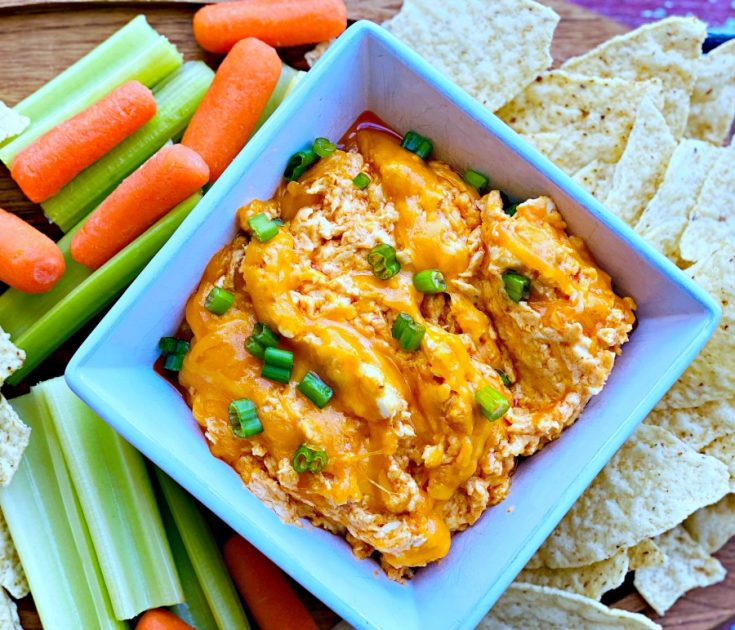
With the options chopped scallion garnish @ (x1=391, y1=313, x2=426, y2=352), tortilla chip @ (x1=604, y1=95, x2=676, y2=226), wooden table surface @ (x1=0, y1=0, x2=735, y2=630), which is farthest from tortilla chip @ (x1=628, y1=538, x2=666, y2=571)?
chopped scallion garnish @ (x1=391, y1=313, x2=426, y2=352)

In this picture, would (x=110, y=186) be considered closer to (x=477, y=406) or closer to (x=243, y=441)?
(x=243, y=441)

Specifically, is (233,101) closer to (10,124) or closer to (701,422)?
(10,124)

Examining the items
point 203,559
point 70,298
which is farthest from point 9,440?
point 203,559

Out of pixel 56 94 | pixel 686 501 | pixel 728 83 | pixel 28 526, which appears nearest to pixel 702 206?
pixel 728 83

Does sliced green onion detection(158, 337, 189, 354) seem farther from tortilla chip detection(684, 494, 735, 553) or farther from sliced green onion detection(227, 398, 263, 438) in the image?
tortilla chip detection(684, 494, 735, 553)

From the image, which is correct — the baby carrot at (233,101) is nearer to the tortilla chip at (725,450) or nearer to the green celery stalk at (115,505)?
the green celery stalk at (115,505)

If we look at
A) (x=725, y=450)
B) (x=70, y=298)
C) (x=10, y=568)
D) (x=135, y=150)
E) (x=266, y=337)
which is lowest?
(x=10, y=568)

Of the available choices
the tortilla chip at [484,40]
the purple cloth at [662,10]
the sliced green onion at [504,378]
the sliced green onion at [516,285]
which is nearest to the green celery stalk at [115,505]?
the sliced green onion at [504,378]
